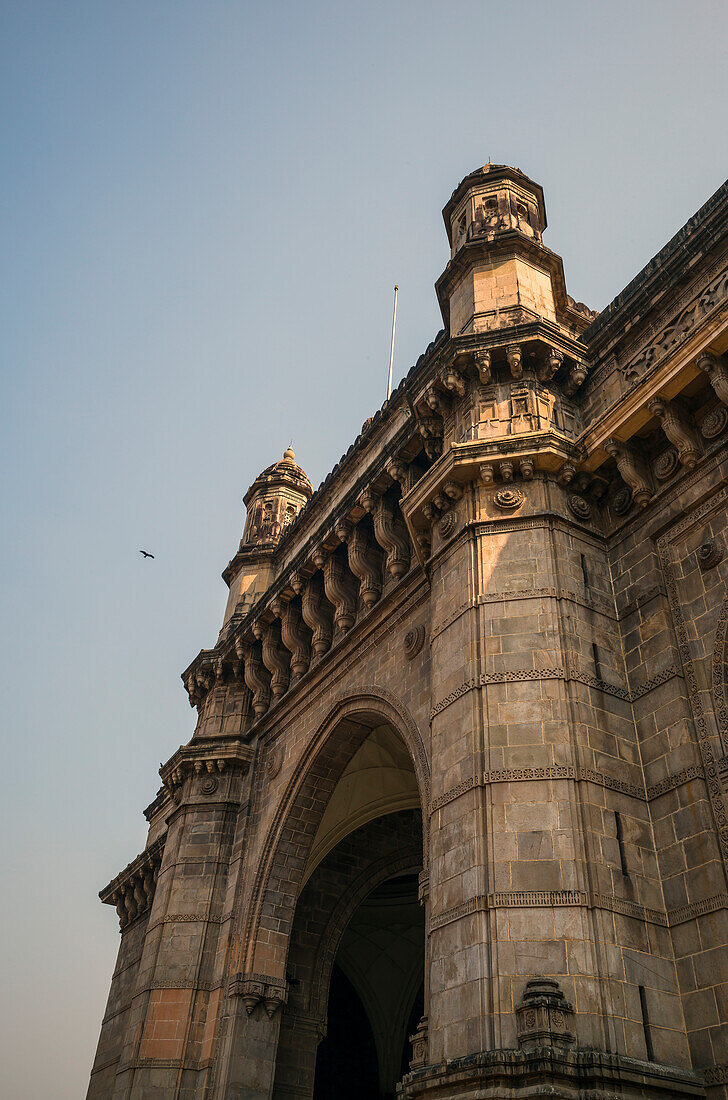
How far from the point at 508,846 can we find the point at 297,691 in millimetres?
6922

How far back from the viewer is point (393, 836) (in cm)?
1600

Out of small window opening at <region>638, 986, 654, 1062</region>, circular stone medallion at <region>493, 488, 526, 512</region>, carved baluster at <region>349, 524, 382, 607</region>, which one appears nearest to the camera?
small window opening at <region>638, 986, 654, 1062</region>

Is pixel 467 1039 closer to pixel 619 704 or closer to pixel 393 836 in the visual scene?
pixel 619 704

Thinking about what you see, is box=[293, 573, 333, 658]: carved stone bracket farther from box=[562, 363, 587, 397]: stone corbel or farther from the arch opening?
box=[562, 363, 587, 397]: stone corbel

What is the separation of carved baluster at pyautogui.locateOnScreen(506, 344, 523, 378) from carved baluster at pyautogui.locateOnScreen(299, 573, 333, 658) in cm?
497

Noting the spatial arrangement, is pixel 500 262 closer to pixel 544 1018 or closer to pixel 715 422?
pixel 715 422

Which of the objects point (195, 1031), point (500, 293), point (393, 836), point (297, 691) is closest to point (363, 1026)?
point (393, 836)

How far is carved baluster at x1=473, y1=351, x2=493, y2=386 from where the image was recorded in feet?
34.6

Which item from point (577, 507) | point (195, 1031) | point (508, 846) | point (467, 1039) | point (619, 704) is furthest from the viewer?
point (195, 1031)

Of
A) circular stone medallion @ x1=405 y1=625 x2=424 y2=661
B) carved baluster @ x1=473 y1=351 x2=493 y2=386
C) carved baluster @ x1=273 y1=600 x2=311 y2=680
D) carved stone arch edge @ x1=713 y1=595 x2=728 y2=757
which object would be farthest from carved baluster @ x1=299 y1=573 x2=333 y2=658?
carved stone arch edge @ x1=713 y1=595 x2=728 y2=757

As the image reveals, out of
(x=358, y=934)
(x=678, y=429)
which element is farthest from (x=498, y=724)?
(x=358, y=934)

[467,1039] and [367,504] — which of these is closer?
[467,1039]

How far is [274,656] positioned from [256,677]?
671 millimetres

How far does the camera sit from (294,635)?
14.5m
